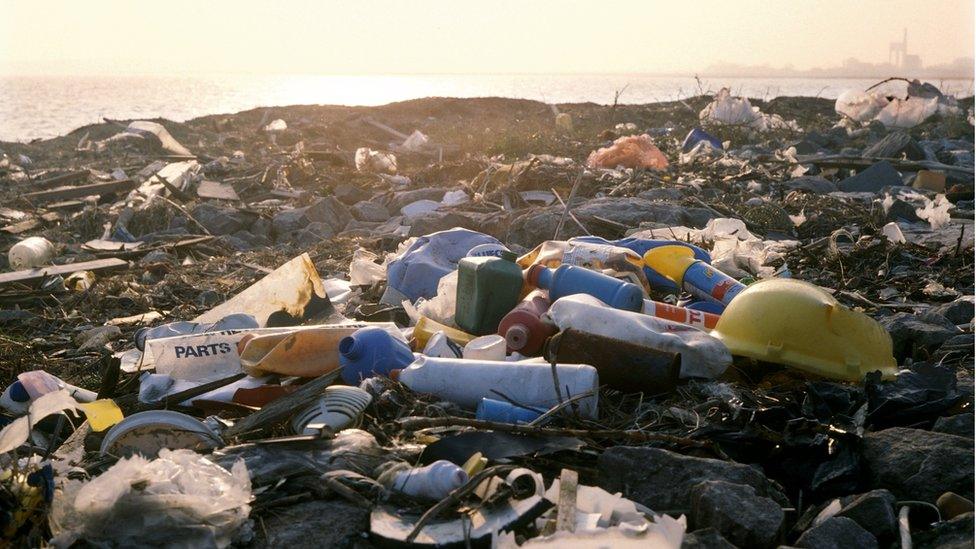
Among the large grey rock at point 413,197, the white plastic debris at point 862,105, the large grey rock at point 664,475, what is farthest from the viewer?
the white plastic debris at point 862,105

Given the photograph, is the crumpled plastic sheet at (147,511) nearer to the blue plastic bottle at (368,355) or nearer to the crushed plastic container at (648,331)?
the blue plastic bottle at (368,355)

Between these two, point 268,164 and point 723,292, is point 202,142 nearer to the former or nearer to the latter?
point 268,164

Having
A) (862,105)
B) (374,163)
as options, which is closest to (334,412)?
(374,163)

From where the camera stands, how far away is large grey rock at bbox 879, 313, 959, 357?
351cm

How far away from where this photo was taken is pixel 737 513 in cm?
207

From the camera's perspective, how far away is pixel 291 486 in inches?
90.0

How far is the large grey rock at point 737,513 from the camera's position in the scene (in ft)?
6.73

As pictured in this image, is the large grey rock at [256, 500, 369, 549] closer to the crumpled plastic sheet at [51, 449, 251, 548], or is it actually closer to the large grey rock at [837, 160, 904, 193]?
the crumpled plastic sheet at [51, 449, 251, 548]

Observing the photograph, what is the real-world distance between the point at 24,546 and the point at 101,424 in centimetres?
98

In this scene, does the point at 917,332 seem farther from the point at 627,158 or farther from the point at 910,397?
the point at 627,158

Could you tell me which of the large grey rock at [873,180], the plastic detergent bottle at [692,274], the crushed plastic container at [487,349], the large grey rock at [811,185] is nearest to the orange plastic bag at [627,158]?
the large grey rock at [811,185]

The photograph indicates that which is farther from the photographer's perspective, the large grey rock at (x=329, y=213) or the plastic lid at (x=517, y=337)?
the large grey rock at (x=329, y=213)

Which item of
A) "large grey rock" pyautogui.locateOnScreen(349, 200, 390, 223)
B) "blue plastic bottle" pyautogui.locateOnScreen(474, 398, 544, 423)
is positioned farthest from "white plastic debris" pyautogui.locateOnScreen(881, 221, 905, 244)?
"large grey rock" pyautogui.locateOnScreen(349, 200, 390, 223)

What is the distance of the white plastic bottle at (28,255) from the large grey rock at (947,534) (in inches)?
271
